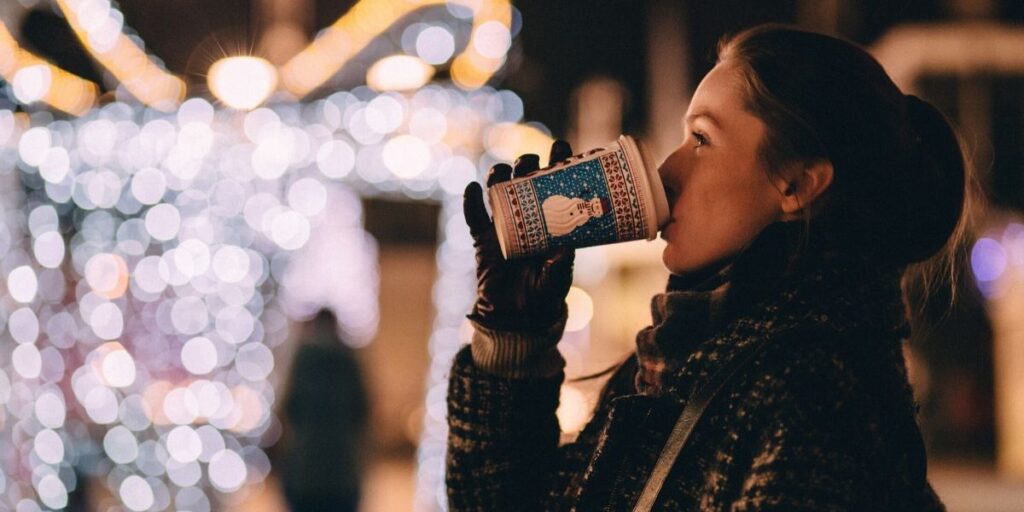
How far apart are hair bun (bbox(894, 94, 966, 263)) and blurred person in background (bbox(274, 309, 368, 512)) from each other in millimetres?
4712

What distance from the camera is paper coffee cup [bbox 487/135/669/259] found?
142 cm

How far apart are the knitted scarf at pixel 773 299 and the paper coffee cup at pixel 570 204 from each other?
0.15 m

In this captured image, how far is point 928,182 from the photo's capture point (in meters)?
1.36

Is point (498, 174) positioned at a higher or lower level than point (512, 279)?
higher

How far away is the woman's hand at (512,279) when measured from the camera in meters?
1.50

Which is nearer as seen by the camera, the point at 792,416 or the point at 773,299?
the point at 792,416

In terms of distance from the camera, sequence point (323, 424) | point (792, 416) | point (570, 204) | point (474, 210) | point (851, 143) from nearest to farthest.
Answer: point (792, 416), point (851, 143), point (570, 204), point (474, 210), point (323, 424)

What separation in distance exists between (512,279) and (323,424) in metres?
4.36

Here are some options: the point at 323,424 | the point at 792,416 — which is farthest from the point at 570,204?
the point at 323,424

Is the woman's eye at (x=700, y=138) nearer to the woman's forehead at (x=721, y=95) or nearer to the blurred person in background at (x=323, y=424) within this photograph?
the woman's forehead at (x=721, y=95)

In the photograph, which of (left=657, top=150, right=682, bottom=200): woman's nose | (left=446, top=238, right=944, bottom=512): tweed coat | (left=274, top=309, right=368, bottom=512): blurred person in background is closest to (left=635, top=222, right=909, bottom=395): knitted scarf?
(left=446, top=238, right=944, bottom=512): tweed coat

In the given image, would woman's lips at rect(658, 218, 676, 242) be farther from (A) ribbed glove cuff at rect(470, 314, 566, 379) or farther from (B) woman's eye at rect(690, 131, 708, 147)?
(A) ribbed glove cuff at rect(470, 314, 566, 379)

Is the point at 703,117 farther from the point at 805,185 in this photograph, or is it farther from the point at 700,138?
the point at 805,185

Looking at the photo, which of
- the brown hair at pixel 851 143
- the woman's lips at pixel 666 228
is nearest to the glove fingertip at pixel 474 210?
the woman's lips at pixel 666 228
